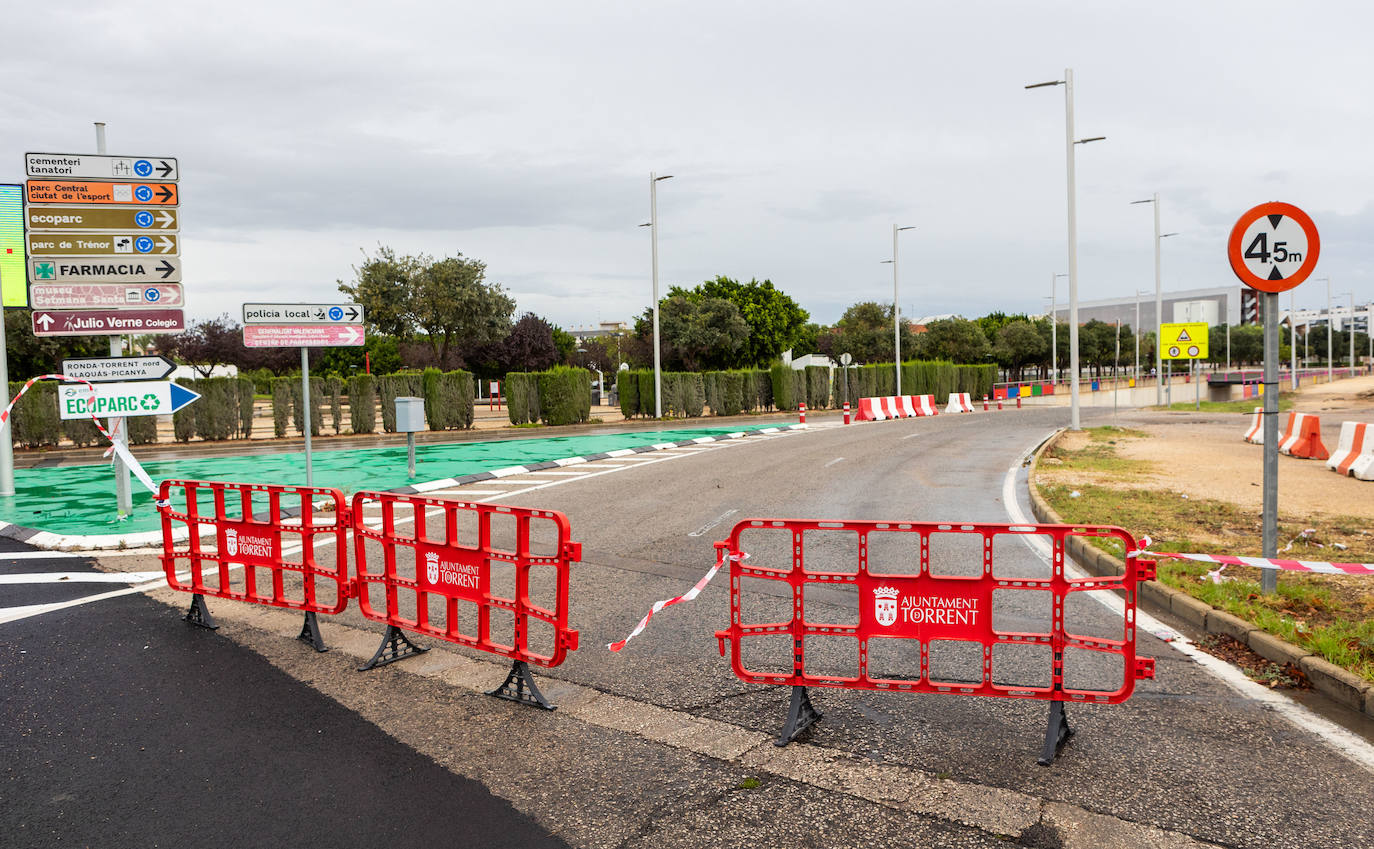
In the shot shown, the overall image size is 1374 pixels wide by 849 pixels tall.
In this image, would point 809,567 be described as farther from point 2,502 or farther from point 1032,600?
point 2,502

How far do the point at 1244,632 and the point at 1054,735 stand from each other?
255 cm

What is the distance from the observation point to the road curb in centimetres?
504

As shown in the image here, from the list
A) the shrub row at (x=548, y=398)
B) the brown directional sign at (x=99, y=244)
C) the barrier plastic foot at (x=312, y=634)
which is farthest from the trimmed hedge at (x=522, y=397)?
the barrier plastic foot at (x=312, y=634)

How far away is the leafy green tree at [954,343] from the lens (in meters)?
82.4

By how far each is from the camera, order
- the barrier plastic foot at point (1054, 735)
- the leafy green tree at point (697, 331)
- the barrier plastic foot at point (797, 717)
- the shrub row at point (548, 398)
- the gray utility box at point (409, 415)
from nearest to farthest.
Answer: the barrier plastic foot at point (1054, 735) < the barrier plastic foot at point (797, 717) < the gray utility box at point (409, 415) < the shrub row at point (548, 398) < the leafy green tree at point (697, 331)

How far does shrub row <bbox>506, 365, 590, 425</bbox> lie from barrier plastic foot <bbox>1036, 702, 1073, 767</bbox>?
27.8 m

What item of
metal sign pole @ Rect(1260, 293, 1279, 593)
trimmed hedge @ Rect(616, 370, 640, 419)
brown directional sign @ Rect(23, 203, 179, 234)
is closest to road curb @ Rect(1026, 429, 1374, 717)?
metal sign pole @ Rect(1260, 293, 1279, 593)

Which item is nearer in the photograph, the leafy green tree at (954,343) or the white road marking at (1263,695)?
the white road marking at (1263,695)

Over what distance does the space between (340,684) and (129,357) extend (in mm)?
8742

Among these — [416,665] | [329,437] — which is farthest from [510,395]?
[416,665]

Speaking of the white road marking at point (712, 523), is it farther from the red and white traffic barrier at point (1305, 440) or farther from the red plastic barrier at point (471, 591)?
the red and white traffic barrier at point (1305, 440)

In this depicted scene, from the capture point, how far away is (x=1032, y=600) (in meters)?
7.42

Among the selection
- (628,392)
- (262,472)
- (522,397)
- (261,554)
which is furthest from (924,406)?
(261,554)

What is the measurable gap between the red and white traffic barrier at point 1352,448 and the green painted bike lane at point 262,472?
47.0 ft
